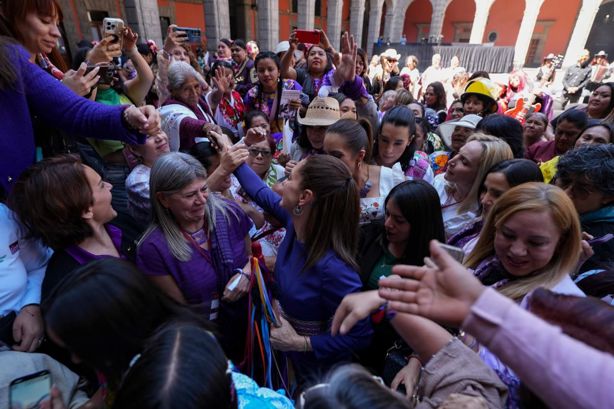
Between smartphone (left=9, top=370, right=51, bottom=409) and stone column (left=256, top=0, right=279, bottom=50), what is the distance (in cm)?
1356

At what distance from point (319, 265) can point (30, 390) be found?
1.10 m

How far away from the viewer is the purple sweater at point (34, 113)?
4.57ft

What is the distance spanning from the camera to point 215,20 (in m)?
10.5

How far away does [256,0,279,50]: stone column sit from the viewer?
40.2 feet

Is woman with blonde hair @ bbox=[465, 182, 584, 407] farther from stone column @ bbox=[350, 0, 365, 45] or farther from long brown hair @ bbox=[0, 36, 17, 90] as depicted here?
stone column @ bbox=[350, 0, 365, 45]

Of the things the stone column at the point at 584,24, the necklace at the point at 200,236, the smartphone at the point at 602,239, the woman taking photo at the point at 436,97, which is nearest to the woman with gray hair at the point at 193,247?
the necklace at the point at 200,236

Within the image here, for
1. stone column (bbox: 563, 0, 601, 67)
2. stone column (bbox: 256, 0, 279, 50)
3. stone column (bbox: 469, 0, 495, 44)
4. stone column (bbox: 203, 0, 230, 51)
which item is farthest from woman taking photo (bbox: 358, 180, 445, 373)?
stone column (bbox: 469, 0, 495, 44)

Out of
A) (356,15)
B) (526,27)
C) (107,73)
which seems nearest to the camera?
(107,73)

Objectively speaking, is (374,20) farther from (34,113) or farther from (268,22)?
(34,113)

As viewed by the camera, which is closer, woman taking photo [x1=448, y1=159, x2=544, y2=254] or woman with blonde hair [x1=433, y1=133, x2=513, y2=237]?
woman taking photo [x1=448, y1=159, x2=544, y2=254]

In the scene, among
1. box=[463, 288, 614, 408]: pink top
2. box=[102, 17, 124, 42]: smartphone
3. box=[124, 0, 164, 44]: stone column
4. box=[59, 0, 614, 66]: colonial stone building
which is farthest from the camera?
box=[59, 0, 614, 66]: colonial stone building

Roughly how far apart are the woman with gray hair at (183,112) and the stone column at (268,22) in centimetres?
1082

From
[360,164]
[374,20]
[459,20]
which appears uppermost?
[459,20]

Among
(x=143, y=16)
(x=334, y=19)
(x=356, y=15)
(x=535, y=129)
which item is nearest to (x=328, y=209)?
(x=535, y=129)
